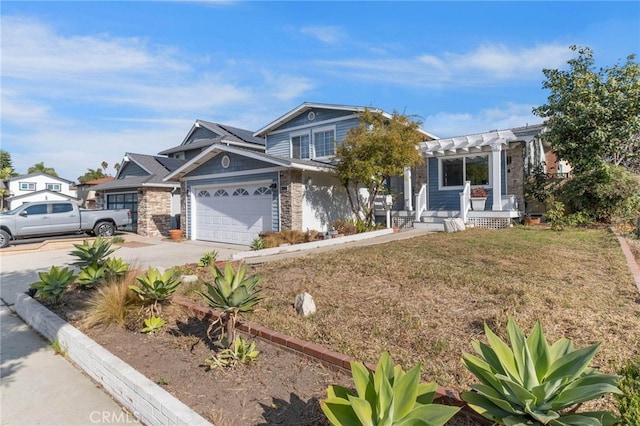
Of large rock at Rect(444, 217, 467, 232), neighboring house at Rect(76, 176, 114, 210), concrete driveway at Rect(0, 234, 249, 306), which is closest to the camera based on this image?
concrete driveway at Rect(0, 234, 249, 306)

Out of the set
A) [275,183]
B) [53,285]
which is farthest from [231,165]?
[53,285]

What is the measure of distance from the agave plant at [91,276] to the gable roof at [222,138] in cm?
1554

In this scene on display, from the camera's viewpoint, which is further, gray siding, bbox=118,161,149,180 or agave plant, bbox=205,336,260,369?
gray siding, bbox=118,161,149,180

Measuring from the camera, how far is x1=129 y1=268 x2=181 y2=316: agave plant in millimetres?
4527

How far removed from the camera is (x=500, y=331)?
3.49 metres

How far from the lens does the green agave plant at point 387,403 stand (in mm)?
1930

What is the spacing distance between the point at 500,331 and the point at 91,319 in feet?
16.3

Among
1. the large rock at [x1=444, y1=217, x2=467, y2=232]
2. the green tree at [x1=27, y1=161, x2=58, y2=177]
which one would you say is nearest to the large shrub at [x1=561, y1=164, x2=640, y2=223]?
the large rock at [x1=444, y1=217, x2=467, y2=232]

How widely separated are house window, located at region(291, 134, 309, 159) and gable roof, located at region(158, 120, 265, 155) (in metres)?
5.10

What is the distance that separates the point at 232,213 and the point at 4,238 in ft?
30.3

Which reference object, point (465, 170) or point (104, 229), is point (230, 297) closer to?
point (465, 170)

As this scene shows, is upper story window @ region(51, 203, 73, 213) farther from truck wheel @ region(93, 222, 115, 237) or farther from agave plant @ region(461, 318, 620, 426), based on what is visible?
agave plant @ region(461, 318, 620, 426)

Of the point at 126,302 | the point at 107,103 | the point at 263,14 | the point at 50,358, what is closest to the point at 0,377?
the point at 50,358

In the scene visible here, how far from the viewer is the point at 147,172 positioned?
19.4 meters
